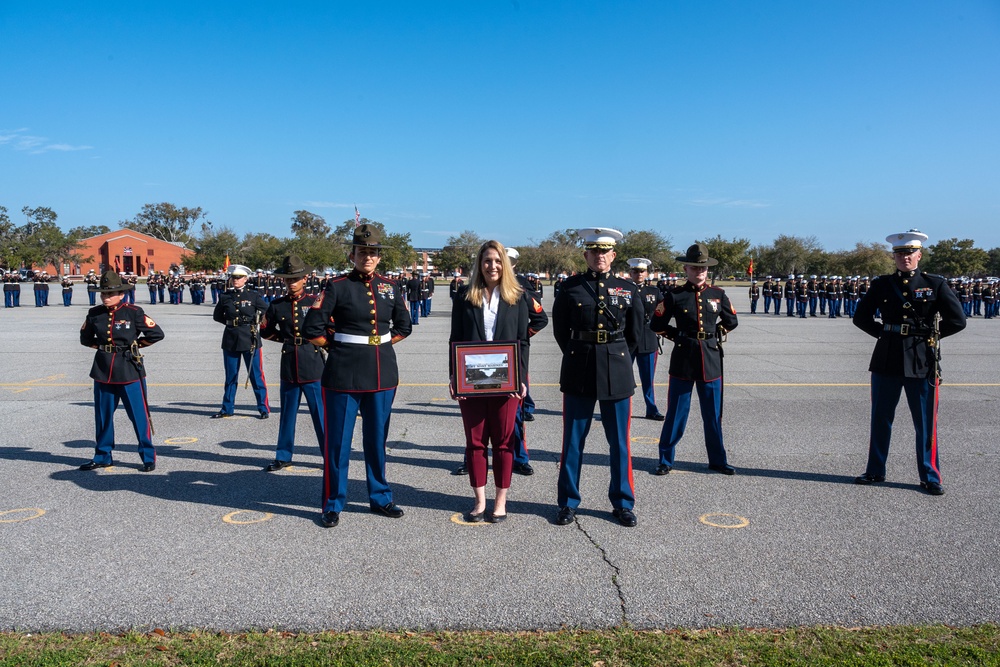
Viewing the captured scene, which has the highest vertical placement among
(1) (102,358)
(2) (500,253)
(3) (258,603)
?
(2) (500,253)

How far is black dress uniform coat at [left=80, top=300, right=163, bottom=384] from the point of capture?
262 inches

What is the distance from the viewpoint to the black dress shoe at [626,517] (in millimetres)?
5270

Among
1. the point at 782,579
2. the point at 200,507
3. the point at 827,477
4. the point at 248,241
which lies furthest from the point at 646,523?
the point at 248,241

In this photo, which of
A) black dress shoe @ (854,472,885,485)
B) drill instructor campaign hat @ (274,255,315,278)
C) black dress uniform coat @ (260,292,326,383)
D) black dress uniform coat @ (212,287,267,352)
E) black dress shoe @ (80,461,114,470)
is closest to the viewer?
black dress shoe @ (854,472,885,485)

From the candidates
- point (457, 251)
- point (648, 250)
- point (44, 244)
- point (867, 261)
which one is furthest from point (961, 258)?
point (44, 244)

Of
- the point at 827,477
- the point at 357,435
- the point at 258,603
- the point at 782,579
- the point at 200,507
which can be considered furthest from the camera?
the point at 357,435

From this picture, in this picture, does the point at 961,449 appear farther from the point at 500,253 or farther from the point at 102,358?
the point at 102,358

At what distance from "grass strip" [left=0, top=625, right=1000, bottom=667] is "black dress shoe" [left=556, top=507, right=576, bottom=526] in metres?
1.54

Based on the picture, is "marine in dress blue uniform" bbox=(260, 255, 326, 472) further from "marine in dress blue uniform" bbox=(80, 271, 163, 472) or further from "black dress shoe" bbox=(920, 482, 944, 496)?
"black dress shoe" bbox=(920, 482, 944, 496)

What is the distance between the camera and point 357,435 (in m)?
8.36

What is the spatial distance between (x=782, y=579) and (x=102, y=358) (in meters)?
5.74

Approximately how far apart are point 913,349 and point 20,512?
6.94 metres

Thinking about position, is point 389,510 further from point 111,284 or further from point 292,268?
point 111,284

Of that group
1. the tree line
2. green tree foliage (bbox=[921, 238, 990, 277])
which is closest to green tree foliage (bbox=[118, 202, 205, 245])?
the tree line
